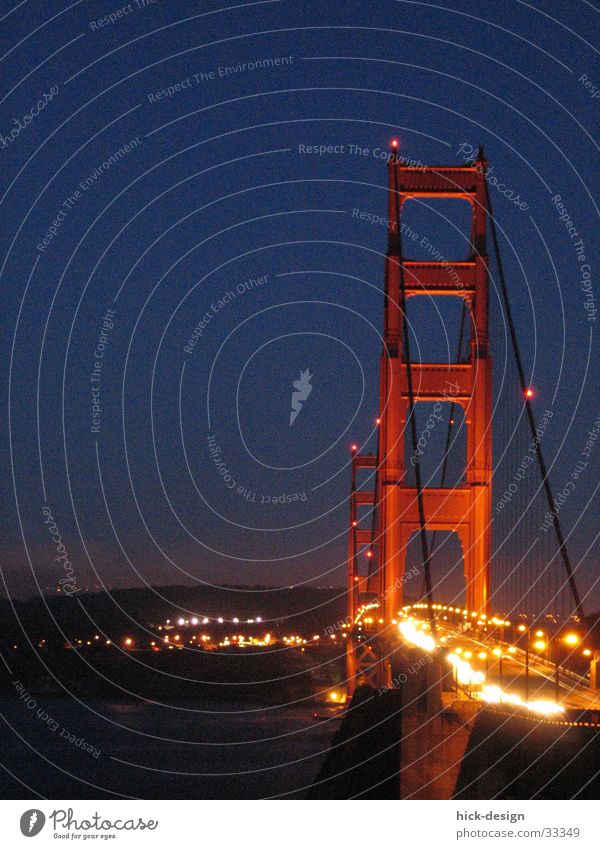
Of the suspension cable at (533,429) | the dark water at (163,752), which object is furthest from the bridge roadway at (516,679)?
the dark water at (163,752)

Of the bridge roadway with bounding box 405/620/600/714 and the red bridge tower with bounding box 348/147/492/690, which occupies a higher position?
the red bridge tower with bounding box 348/147/492/690

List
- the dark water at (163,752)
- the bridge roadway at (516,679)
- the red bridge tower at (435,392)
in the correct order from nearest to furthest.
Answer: the bridge roadway at (516,679), the red bridge tower at (435,392), the dark water at (163,752)

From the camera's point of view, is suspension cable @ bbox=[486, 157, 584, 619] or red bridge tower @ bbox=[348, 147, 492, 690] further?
red bridge tower @ bbox=[348, 147, 492, 690]

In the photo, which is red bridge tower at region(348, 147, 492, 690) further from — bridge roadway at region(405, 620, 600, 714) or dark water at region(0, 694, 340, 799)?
dark water at region(0, 694, 340, 799)

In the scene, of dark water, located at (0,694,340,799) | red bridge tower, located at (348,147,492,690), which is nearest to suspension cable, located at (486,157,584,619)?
red bridge tower, located at (348,147,492,690)

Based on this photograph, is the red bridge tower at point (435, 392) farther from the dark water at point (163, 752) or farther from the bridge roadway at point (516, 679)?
the dark water at point (163, 752)

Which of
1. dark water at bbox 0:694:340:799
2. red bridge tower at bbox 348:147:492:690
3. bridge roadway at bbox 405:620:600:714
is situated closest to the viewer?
bridge roadway at bbox 405:620:600:714

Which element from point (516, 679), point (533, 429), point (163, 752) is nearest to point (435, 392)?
point (533, 429)

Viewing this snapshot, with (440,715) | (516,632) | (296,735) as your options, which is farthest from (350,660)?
(440,715)

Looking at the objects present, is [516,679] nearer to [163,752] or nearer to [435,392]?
[435,392]
